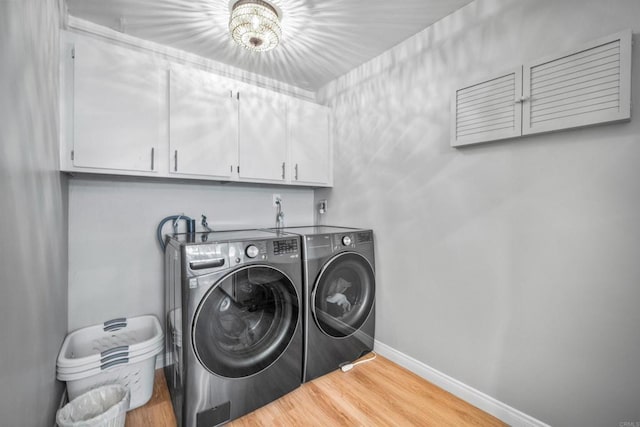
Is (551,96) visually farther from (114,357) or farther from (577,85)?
(114,357)

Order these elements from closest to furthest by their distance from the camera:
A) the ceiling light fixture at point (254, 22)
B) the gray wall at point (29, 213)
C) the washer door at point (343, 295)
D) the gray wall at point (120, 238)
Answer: the gray wall at point (29, 213), the ceiling light fixture at point (254, 22), the gray wall at point (120, 238), the washer door at point (343, 295)

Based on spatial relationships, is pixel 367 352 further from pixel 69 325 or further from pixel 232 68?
pixel 232 68

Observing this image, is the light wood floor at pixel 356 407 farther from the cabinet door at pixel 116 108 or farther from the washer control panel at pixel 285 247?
the cabinet door at pixel 116 108

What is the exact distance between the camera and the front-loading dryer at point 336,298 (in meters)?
1.81

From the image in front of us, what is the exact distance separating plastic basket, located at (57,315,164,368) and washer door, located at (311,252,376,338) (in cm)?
102

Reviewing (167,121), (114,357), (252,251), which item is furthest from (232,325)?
(167,121)

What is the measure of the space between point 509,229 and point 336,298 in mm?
1171

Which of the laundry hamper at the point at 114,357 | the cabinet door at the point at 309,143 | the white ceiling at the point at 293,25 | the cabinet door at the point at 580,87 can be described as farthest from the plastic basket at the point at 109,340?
the cabinet door at the point at 580,87

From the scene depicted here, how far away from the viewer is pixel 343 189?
2518 millimetres

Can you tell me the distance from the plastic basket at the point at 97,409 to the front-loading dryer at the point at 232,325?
0.25 metres

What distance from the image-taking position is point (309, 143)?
8.04 feet

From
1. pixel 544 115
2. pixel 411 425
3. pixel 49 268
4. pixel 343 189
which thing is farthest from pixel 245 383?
pixel 544 115

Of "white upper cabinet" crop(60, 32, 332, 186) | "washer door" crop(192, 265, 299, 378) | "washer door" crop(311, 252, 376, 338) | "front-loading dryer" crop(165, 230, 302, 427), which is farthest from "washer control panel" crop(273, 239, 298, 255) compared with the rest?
"white upper cabinet" crop(60, 32, 332, 186)

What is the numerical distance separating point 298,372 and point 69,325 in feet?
4.85
